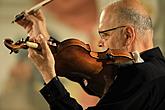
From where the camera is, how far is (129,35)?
1.93m

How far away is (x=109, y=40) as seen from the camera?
6.58ft

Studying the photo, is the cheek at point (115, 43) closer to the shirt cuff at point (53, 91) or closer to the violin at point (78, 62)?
the violin at point (78, 62)

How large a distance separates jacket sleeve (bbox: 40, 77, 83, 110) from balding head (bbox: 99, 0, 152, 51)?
12.2 inches

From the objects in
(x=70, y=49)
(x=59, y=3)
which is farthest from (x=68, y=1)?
→ (x=70, y=49)

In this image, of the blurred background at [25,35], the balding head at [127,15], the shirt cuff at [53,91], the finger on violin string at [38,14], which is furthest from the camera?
the blurred background at [25,35]

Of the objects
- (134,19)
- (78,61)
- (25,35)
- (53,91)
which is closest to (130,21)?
(134,19)

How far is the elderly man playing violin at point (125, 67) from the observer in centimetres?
177

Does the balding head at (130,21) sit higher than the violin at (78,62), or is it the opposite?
the balding head at (130,21)

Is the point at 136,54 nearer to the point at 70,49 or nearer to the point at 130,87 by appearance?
the point at 130,87

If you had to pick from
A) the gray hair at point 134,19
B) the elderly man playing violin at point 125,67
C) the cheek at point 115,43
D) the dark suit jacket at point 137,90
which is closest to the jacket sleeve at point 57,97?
the elderly man playing violin at point 125,67

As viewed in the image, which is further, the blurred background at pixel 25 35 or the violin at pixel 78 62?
the blurred background at pixel 25 35

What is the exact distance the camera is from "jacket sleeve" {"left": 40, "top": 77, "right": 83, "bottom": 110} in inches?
72.7

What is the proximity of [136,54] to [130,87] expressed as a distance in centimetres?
15

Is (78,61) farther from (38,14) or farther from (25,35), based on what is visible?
(25,35)
